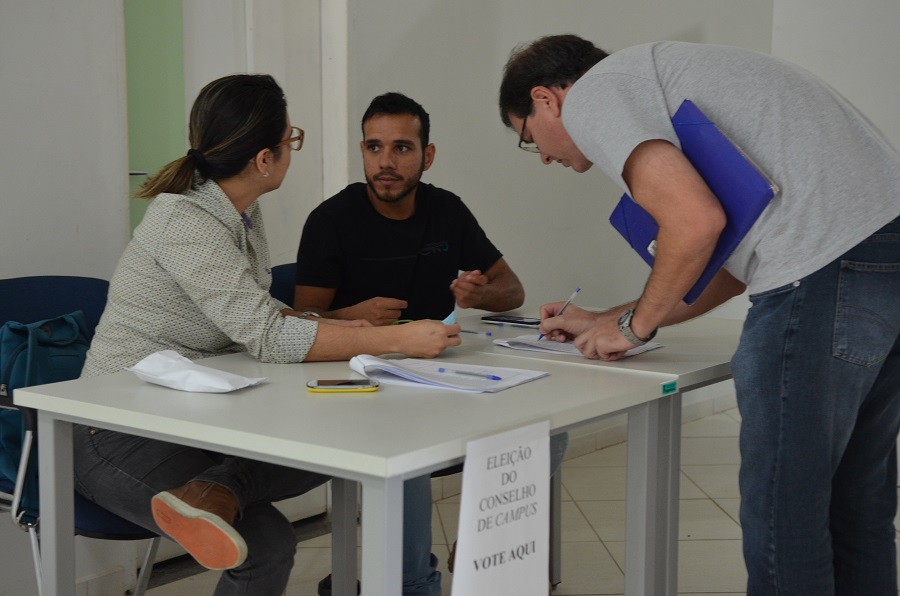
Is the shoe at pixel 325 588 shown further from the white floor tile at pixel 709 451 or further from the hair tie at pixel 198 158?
the white floor tile at pixel 709 451

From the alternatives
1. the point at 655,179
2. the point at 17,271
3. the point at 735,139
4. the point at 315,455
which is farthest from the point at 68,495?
the point at 735,139

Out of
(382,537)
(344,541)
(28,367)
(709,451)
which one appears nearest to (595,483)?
(709,451)

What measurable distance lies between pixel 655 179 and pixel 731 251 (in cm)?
18

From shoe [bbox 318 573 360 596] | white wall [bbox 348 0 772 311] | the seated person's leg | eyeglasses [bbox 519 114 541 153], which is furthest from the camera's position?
white wall [bbox 348 0 772 311]

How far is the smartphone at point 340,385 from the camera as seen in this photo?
1603mm

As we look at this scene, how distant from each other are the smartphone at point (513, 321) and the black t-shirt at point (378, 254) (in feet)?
0.67

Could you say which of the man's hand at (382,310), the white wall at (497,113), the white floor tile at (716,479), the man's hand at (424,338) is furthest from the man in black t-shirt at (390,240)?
the white floor tile at (716,479)

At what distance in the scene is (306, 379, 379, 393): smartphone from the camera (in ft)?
5.26

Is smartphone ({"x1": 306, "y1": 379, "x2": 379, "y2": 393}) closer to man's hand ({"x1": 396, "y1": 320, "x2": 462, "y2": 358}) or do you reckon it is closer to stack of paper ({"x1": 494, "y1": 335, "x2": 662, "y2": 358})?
man's hand ({"x1": 396, "y1": 320, "x2": 462, "y2": 358})

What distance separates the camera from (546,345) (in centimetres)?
213

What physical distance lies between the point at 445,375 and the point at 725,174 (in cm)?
57

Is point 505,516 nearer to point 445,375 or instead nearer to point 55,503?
point 445,375

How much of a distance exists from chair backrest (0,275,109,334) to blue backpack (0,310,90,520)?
180mm

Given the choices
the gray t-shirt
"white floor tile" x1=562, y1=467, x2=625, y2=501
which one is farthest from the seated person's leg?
"white floor tile" x1=562, y1=467, x2=625, y2=501
